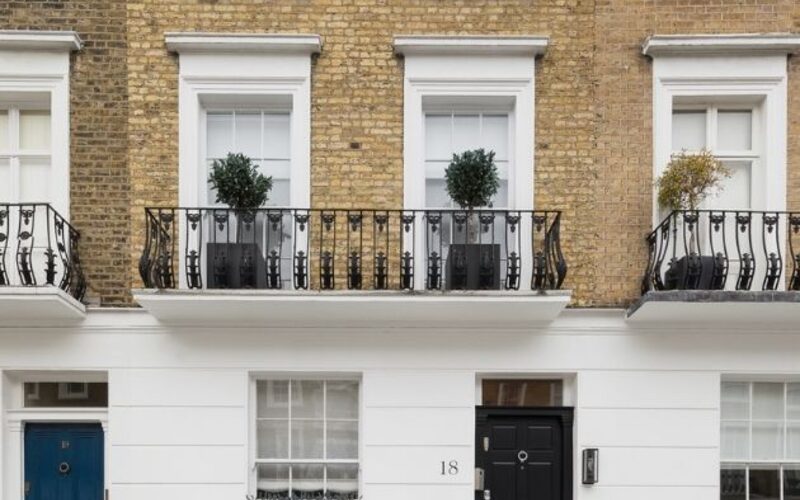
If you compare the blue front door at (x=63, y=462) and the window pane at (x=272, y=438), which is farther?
the window pane at (x=272, y=438)

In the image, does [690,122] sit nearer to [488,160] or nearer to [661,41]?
[661,41]

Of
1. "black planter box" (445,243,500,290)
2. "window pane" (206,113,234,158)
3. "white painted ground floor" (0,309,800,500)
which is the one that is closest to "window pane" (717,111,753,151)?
"white painted ground floor" (0,309,800,500)

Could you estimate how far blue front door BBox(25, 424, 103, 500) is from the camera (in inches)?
291

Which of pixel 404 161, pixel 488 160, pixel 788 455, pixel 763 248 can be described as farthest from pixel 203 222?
pixel 788 455

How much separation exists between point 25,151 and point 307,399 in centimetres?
393

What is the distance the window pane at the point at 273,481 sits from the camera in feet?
24.4

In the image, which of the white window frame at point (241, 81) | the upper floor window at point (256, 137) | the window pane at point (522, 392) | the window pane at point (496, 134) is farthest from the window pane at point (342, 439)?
the window pane at point (496, 134)

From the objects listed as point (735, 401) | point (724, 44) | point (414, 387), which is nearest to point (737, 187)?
point (724, 44)

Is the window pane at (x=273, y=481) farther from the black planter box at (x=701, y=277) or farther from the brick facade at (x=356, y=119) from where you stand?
the black planter box at (x=701, y=277)

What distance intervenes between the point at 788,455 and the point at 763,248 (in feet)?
7.32

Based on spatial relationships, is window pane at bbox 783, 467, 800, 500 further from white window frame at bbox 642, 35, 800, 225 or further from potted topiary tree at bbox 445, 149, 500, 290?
potted topiary tree at bbox 445, 149, 500, 290

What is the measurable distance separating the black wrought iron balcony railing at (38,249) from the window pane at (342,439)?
2929mm

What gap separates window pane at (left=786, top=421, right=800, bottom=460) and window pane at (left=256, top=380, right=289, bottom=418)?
527cm

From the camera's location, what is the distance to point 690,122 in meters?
7.58
